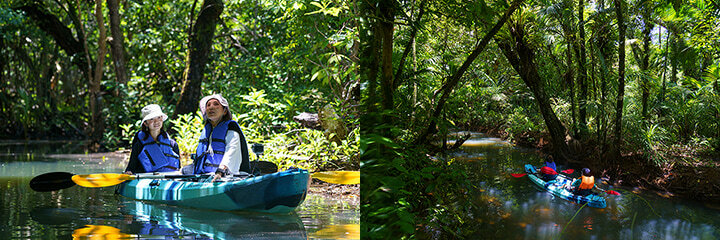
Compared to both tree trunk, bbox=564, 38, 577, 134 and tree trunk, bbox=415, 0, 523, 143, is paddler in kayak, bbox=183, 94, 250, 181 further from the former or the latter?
tree trunk, bbox=564, 38, 577, 134

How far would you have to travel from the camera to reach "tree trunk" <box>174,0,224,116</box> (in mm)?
8922

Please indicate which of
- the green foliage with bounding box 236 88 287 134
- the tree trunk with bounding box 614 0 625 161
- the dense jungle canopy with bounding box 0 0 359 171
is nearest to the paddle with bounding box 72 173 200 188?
the dense jungle canopy with bounding box 0 0 359 171

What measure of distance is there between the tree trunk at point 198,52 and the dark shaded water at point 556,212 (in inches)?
327

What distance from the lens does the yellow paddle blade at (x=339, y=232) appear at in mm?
2823

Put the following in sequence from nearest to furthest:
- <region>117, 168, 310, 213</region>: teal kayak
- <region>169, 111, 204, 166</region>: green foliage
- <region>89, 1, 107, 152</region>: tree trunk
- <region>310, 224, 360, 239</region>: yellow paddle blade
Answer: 1. <region>310, 224, 360, 239</region>: yellow paddle blade
2. <region>117, 168, 310, 213</region>: teal kayak
3. <region>169, 111, 204, 166</region>: green foliage
4. <region>89, 1, 107, 152</region>: tree trunk

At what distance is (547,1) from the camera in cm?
138

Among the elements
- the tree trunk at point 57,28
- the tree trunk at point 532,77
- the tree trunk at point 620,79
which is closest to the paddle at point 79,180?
the tree trunk at point 532,77

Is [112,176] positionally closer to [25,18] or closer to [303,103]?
[303,103]

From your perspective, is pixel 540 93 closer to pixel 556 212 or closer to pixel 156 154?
pixel 556 212

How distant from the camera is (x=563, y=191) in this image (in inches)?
50.7

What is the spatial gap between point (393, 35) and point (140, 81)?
10243 mm

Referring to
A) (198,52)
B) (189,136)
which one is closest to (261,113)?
(189,136)

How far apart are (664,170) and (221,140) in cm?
311

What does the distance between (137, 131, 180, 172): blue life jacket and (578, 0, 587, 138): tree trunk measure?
4.16 m
